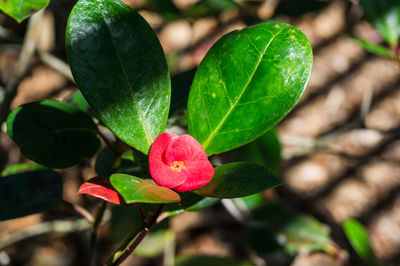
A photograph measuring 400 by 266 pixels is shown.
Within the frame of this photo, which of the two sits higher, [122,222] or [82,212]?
[82,212]

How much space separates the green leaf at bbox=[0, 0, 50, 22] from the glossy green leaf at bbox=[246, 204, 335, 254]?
978mm

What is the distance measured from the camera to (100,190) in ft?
1.72

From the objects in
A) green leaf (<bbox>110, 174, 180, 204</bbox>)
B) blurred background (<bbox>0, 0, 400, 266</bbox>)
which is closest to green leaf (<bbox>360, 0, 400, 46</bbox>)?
blurred background (<bbox>0, 0, 400, 266</bbox>)

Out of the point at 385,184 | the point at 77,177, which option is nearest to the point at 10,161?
the point at 77,177

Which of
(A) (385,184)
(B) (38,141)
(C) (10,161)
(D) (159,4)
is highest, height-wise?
(D) (159,4)

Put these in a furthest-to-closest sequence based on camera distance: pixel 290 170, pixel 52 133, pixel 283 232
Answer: pixel 290 170, pixel 283 232, pixel 52 133

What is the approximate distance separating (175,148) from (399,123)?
182cm

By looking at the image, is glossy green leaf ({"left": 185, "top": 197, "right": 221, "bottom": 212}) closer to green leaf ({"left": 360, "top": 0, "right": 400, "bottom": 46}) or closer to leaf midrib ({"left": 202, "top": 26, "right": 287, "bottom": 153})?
leaf midrib ({"left": 202, "top": 26, "right": 287, "bottom": 153})

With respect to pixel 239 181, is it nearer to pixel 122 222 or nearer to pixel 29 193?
pixel 29 193

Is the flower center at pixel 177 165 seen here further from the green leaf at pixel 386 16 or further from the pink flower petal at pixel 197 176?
the green leaf at pixel 386 16

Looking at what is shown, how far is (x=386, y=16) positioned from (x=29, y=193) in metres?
1.00

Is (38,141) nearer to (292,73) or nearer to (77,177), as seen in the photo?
(292,73)

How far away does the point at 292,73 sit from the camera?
57 centimetres

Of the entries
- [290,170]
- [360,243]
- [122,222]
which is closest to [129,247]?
[122,222]
